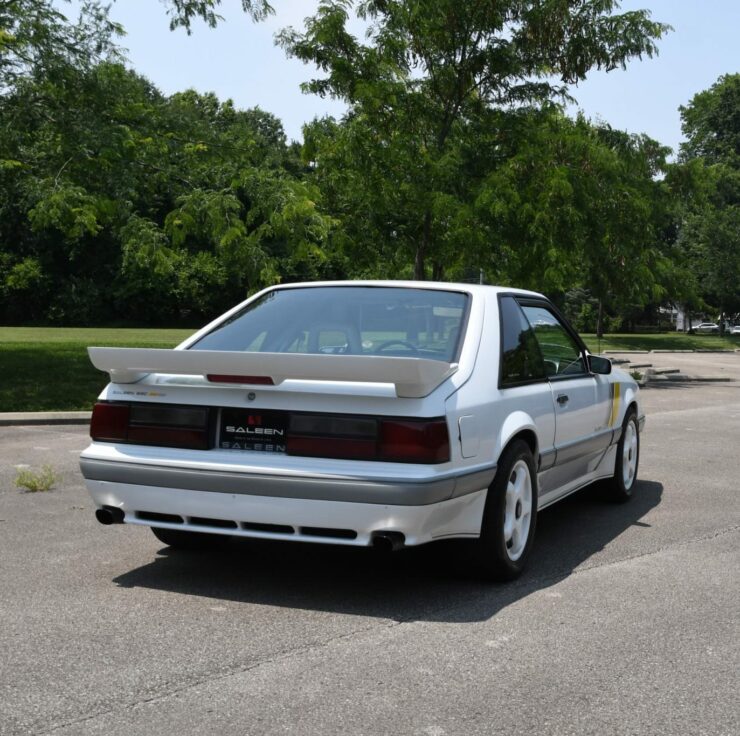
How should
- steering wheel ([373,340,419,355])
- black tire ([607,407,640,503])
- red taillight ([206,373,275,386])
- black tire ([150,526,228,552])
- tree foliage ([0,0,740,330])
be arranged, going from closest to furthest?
red taillight ([206,373,275,386]), steering wheel ([373,340,419,355]), black tire ([150,526,228,552]), black tire ([607,407,640,503]), tree foliage ([0,0,740,330])

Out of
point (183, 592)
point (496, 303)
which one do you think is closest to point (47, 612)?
point (183, 592)

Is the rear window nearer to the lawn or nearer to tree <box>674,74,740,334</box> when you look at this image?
the lawn

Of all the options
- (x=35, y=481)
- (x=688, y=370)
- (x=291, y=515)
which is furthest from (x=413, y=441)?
(x=688, y=370)

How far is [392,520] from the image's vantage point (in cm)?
474

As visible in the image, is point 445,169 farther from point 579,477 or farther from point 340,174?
point 579,477

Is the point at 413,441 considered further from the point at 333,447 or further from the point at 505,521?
the point at 505,521

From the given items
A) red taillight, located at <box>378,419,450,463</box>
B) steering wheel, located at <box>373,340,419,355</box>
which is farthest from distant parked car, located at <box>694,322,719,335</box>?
red taillight, located at <box>378,419,450,463</box>

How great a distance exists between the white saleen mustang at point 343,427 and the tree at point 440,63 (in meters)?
16.4

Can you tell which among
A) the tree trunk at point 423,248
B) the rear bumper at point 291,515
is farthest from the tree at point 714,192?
the rear bumper at point 291,515

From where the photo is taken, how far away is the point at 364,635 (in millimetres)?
4520

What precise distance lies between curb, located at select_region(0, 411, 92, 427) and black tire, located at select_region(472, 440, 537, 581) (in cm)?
853

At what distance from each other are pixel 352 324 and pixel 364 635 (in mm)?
1922

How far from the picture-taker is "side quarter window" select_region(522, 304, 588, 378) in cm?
639

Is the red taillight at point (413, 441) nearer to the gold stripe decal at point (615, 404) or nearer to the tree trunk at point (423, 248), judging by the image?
the gold stripe decal at point (615, 404)
